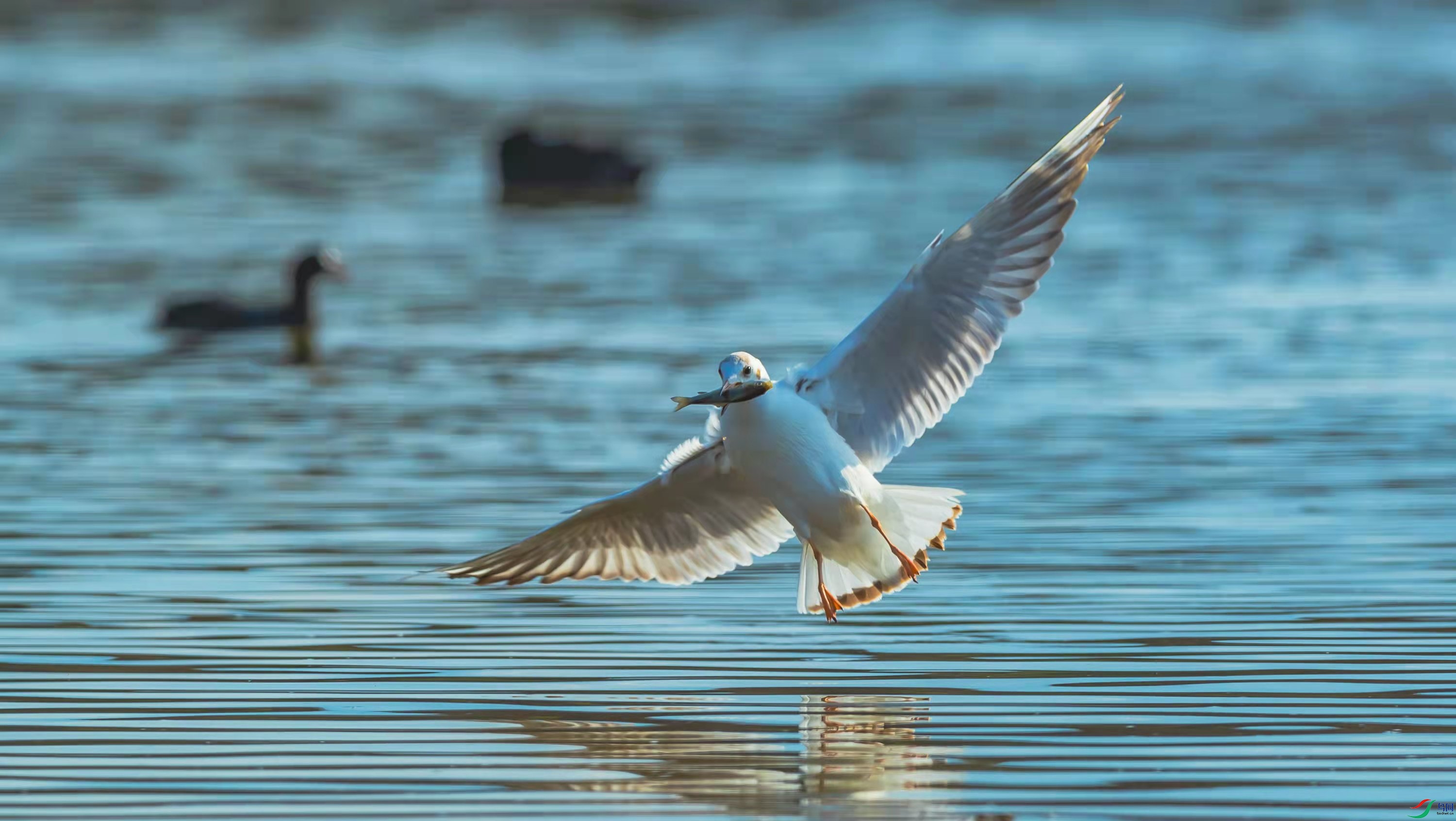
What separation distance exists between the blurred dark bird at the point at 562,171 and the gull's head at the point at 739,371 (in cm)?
2115

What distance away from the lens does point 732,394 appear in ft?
26.3

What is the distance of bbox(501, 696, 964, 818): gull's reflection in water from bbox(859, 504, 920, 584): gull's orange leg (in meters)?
0.70

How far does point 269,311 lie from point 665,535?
1136 centimetres

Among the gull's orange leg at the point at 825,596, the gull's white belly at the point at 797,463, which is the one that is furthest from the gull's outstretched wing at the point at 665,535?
the gull's orange leg at the point at 825,596

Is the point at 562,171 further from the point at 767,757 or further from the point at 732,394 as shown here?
the point at 767,757

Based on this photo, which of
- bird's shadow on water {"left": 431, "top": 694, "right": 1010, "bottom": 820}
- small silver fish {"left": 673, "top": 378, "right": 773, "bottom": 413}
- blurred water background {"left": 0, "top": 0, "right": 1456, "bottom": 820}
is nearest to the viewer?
bird's shadow on water {"left": 431, "top": 694, "right": 1010, "bottom": 820}

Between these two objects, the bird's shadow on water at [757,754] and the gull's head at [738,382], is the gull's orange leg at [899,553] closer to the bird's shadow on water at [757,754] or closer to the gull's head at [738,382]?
the gull's head at [738,382]

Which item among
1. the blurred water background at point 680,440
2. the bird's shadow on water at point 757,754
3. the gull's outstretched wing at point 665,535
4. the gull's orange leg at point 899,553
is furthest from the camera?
the gull's outstretched wing at point 665,535

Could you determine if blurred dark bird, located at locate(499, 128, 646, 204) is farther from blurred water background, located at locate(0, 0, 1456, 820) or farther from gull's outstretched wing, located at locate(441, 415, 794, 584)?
gull's outstretched wing, located at locate(441, 415, 794, 584)

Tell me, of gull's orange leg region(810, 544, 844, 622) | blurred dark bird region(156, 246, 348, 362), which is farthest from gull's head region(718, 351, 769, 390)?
blurred dark bird region(156, 246, 348, 362)

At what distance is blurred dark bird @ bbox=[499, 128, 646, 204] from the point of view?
95.8ft

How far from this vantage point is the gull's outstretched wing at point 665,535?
8.61 m

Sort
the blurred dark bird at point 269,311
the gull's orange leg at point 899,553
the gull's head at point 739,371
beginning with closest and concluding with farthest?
the gull's head at point 739,371 < the gull's orange leg at point 899,553 < the blurred dark bird at point 269,311

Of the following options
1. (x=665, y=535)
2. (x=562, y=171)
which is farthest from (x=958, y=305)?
(x=562, y=171)
